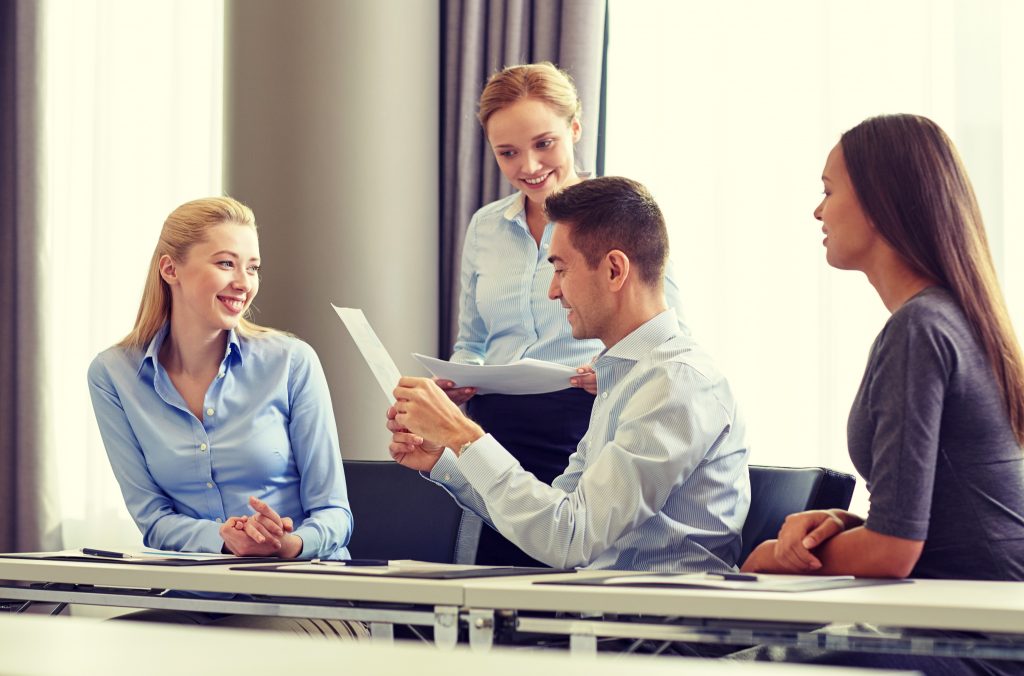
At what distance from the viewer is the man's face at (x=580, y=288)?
211cm

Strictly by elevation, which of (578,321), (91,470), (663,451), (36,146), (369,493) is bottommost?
(91,470)

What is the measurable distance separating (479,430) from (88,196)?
9.80 ft

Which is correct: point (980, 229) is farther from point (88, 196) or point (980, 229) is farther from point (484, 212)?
point (88, 196)

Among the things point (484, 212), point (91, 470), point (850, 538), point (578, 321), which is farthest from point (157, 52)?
point (850, 538)

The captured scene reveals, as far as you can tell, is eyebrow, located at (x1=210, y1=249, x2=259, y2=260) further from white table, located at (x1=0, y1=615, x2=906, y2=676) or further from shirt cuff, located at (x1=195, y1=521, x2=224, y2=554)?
white table, located at (x1=0, y1=615, x2=906, y2=676)

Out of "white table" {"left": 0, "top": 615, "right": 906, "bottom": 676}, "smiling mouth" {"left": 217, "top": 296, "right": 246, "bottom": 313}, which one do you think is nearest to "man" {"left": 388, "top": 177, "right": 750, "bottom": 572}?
"smiling mouth" {"left": 217, "top": 296, "right": 246, "bottom": 313}

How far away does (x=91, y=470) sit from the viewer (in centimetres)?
434

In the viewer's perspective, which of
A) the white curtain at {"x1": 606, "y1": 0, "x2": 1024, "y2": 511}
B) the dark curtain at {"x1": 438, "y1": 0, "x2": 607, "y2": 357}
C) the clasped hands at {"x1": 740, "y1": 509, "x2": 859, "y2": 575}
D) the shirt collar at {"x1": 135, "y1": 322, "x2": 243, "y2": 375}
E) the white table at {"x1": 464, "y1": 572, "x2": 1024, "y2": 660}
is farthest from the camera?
the dark curtain at {"x1": 438, "y1": 0, "x2": 607, "y2": 357}

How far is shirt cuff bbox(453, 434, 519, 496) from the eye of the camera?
6.19ft

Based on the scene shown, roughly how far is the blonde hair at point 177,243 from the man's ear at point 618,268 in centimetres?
94

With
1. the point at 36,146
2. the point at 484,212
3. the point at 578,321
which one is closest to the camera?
the point at 578,321

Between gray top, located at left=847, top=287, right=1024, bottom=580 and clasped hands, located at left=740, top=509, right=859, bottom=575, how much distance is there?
4.3 inches

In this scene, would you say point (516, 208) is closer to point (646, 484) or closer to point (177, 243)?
point (177, 243)

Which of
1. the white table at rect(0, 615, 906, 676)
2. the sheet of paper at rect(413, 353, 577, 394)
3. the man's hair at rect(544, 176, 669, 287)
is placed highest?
the man's hair at rect(544, 176, 669, 287)
